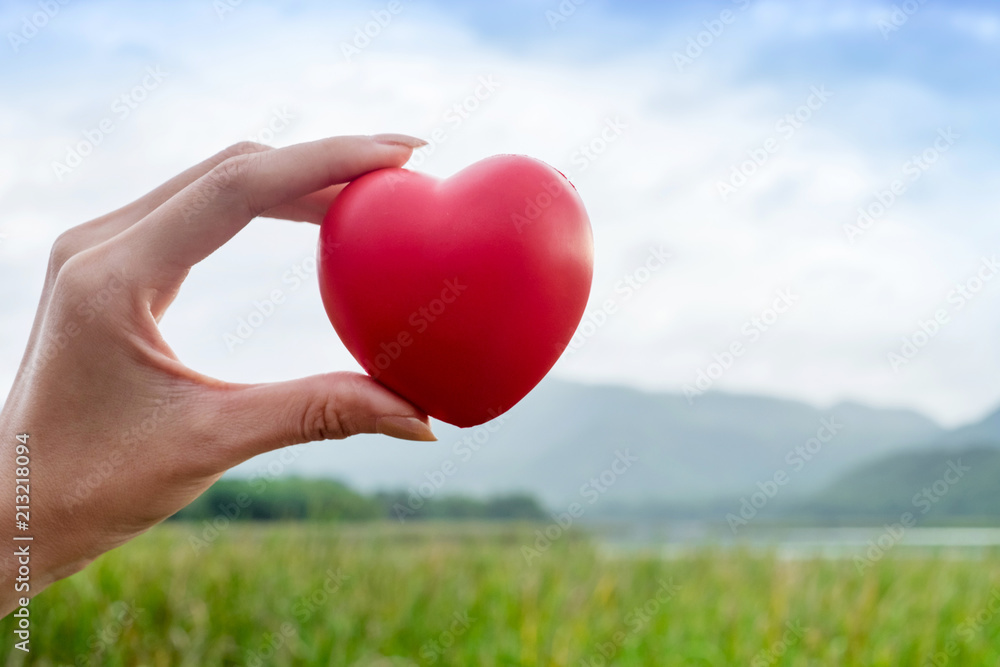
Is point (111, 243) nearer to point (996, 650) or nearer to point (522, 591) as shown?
point (522, 591)

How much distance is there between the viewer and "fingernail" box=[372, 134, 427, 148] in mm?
1879

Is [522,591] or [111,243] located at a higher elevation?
[111,243]

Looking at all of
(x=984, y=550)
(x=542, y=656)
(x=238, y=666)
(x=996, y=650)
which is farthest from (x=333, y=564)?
(x=984, y=550)

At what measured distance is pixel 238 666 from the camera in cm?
417

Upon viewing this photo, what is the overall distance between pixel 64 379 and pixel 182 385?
24 cm
